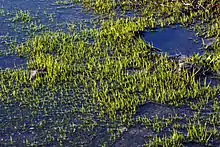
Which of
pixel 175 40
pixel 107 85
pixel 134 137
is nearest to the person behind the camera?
pixel 134 137

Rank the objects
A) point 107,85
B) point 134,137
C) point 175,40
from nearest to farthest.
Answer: point 134,137 → point 107,85 → point 175,40

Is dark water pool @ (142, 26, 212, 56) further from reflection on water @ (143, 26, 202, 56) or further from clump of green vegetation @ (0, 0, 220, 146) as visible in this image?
clump of green vegetation @ (0, 0, 220, 146)

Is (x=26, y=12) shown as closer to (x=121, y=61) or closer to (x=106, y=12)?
(x=106, y=12)

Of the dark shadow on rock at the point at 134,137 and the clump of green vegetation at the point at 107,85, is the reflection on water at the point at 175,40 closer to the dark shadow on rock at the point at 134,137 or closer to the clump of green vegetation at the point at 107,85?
the clump of green vegetation at the point at 107,85

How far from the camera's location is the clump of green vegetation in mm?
3990

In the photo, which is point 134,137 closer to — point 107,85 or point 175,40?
point 107,85

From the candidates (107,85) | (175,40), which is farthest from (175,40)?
(107,85)

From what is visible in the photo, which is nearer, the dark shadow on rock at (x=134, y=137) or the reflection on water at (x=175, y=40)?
the dark shadow on rock at (x=134, y=137)

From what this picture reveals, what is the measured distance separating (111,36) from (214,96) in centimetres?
179

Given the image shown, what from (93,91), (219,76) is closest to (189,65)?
(219,76)

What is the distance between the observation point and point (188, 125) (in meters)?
3.97

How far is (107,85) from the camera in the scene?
15.2 ft

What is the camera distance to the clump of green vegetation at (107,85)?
399cm

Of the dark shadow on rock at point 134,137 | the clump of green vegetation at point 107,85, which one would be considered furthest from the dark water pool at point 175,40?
the dark shadow on rock at point 134,137
